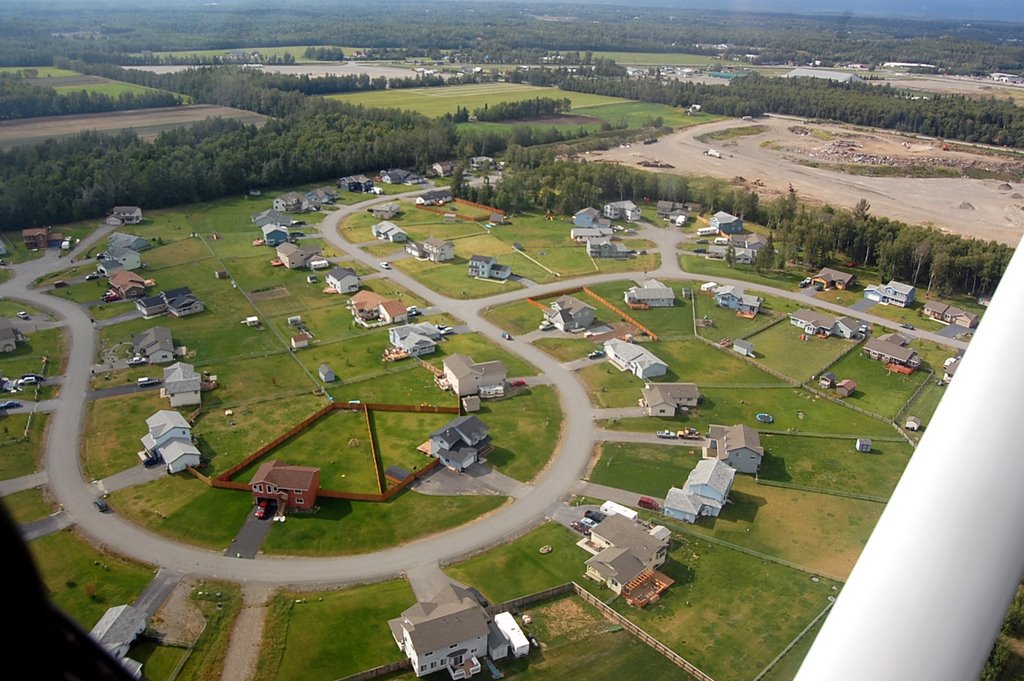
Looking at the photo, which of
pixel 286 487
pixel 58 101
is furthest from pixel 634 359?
pixel 58 101

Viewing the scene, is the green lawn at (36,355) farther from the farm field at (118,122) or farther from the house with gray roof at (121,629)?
the farm field at (118,122)

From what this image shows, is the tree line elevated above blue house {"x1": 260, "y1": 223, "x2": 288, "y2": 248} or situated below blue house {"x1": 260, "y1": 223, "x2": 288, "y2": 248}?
above

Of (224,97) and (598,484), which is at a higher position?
(224,97)

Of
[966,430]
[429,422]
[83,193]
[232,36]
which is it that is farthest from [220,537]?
[232,36]

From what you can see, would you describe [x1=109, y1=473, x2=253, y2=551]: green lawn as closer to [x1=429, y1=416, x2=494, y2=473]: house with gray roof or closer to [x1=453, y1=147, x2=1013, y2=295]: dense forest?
[x1=429, y1=416, x2=494, y2=473]: house with gray roof

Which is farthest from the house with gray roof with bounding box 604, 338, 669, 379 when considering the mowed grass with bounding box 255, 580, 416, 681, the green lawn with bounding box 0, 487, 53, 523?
the green lawn with bounding box 0, 487, 53, 523

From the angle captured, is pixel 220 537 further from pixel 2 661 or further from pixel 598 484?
pixel 2 661

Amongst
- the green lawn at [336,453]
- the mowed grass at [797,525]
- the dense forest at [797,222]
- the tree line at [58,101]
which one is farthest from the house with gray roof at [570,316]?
the tree line at [58,101]
